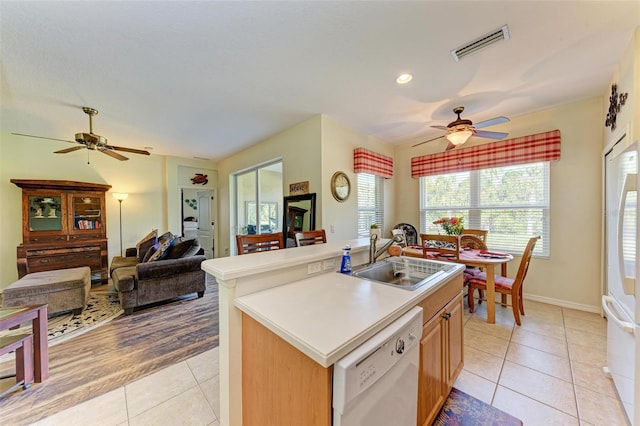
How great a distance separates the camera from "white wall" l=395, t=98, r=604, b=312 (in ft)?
9.46

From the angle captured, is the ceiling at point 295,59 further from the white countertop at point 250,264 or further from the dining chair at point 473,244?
the dining chair at point 473,244

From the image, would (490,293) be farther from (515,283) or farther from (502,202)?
(502,202)

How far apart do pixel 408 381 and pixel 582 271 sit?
359 cm

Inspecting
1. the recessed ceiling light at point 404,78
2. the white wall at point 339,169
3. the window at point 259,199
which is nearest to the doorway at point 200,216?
the window at point 259,199

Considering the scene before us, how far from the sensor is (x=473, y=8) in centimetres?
158

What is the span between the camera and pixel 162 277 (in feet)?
10.4

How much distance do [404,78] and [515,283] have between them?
257 cm

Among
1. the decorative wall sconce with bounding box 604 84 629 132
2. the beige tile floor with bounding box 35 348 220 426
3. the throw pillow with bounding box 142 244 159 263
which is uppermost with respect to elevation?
the decorative wall sconce with bounding box 604 84 629 132

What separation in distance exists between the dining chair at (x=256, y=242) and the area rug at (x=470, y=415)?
182 centimetres

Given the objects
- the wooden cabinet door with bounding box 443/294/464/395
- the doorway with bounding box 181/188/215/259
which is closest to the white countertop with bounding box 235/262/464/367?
the wooden cabinet door with bounding box 443/294/464/395

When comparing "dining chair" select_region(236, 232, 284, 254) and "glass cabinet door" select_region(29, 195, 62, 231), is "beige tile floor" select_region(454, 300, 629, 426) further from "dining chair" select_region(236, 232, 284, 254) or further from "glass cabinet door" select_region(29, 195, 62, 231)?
"glass cabinet door" select_region(29, 195, 62, 231)

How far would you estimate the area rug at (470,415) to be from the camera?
4.77ft

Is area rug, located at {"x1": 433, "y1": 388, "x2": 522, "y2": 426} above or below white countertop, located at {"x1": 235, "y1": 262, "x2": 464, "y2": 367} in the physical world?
below

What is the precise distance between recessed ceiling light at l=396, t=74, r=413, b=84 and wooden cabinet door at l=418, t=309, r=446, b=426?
7.29 feet
